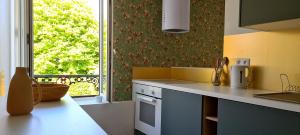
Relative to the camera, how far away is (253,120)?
4.75ft

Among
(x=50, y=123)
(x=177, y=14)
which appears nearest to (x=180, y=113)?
(x=177, y=14)

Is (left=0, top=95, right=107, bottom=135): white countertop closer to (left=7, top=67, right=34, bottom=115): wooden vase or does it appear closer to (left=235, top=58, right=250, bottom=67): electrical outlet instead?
(left=7, top=67, right=34, bottom=115): wooden vase

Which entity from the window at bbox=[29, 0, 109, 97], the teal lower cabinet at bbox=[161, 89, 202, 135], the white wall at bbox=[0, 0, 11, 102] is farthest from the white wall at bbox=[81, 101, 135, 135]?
the window at bbox=[29, 0, 109, 97]

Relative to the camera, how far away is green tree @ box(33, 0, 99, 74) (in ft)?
20.9

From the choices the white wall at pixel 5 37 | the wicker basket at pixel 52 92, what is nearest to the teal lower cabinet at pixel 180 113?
the wicker basket at pixel 52 92

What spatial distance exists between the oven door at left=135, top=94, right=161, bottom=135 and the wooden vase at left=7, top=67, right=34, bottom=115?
5.23 ft

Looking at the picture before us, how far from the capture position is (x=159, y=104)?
243 centimetres

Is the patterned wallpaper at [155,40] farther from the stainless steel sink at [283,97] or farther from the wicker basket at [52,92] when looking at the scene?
the wicker basket at [52,92]

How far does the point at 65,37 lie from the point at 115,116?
4410mm

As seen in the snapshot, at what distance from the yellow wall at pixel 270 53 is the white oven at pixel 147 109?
0.90m

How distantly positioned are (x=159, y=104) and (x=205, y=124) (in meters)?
0.65

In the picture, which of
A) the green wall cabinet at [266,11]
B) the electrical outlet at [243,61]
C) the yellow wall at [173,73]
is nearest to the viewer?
the green wall cabinet at [266,11]

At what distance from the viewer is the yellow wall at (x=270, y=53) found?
5.70 feet

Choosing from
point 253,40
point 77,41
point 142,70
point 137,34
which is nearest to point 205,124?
point 253,40
